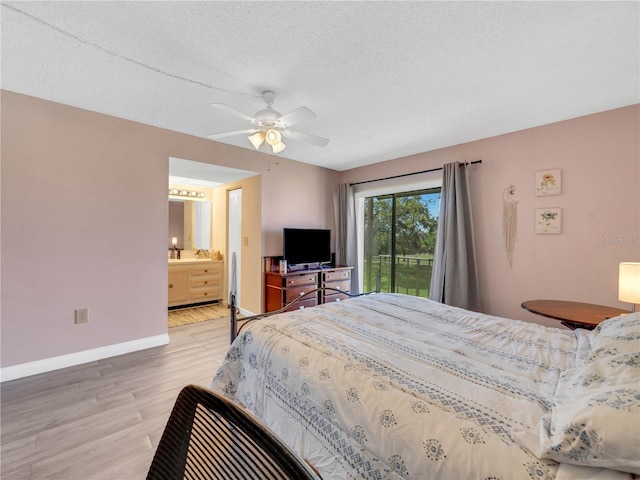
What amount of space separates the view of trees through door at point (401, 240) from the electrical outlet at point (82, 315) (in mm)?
3864

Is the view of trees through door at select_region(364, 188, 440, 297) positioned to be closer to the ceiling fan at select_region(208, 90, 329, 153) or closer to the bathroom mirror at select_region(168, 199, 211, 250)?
the ceiling fan at select_region(208, 90, 329, 153)

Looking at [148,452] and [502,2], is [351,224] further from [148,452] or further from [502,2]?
[148,452]

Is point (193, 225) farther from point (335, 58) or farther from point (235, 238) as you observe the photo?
point (335, 58)

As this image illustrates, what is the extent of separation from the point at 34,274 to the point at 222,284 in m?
2.87

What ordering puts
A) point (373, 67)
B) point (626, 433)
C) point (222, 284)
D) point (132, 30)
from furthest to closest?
point (222, 284) < point (373, 67) < point (132, 30) < point (626, 433)

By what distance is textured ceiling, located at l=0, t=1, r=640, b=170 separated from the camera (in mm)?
1549

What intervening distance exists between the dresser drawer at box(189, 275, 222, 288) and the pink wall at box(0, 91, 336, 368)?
1675 mm

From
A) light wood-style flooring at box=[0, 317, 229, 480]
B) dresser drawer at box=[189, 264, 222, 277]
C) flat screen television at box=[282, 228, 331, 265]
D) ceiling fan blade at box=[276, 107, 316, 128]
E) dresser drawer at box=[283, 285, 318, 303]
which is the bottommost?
light wood-style flooring at box=[0, 317, 229, 480]

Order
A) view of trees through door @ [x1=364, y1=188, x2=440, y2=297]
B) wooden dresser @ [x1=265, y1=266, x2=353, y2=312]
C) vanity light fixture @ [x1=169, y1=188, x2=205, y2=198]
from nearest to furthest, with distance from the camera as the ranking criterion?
wooden dresser @ [x1=265, y1=266, x2=353, y2=312] → view of trees through door @ [x1=364, y1=188, x2=440, y2=297] → vanity light fixture @ [x1=169, y1=188, x2=205, y2=198]

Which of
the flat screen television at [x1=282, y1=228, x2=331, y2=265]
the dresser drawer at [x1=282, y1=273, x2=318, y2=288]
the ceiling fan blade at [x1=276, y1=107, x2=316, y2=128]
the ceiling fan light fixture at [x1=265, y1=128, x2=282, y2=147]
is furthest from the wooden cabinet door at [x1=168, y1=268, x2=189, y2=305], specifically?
the ceiling fan blade at [x1=276, y1=107, x2=316, y2=128]

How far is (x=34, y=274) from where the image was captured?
2.57m

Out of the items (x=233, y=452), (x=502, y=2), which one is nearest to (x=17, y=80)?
(x=233, y=452)

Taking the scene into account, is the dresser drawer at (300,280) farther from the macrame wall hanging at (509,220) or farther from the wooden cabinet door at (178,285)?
the macrame wall hanging at (509,220)

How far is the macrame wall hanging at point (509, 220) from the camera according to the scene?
319 cm
